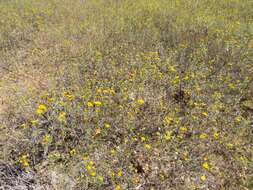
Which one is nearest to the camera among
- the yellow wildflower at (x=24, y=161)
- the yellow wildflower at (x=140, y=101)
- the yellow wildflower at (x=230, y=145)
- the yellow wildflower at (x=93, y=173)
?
the yellow wildflower at (x=93, y=173)

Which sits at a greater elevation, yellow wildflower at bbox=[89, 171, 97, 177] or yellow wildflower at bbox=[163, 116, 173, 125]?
yellow wildflower at bbox=[163, 116, 173, 125]

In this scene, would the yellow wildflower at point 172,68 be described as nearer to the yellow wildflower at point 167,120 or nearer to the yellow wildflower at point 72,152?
the yellow wildflower at point 167,120

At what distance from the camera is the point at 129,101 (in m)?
3.25

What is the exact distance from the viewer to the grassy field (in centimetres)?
248

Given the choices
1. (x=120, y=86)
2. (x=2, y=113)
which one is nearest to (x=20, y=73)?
(x=2, y=113)

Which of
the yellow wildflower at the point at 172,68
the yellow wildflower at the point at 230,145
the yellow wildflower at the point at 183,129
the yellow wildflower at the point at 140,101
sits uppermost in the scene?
the yellow wildflower at the point at 172,68

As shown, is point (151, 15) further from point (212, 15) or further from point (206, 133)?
point (206, 133)

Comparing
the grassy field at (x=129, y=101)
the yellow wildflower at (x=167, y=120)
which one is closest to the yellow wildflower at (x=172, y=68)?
the grassy field at (x=129, y=101)

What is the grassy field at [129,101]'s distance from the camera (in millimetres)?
2479

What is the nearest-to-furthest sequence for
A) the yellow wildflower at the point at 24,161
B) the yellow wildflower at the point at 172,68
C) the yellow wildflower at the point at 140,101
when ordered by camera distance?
1. the yellow wildflower at the point at 24,161
2. the yellow wildflower at the point at 140,101
3. the yellow wildflower at the point at 172,68

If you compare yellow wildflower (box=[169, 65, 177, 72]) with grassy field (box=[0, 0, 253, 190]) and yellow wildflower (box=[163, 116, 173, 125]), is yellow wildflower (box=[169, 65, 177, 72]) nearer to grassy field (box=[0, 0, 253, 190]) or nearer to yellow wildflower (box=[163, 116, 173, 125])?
grassy field (box=[0, 0, 253, 190])

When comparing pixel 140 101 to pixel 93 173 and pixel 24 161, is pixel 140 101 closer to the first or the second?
pixel 93 173

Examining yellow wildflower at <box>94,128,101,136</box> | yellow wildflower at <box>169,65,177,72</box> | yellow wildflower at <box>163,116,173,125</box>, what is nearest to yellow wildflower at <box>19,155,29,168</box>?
yellow wildflower at <box>94,128,101,136</box>

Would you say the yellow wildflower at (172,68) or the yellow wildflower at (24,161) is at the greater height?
the yellow wildflower at (172,68)
